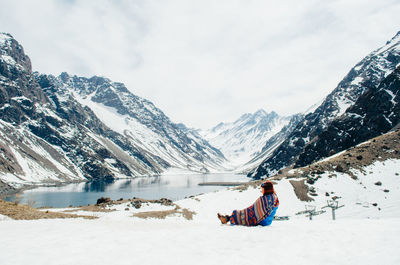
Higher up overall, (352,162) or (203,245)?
(352,162)

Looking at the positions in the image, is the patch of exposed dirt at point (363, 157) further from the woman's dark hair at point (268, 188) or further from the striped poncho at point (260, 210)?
the striped poncho at point (260, 210)

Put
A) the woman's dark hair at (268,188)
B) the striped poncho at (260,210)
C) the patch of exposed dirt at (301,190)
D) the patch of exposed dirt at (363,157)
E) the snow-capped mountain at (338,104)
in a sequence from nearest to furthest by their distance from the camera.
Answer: the striped poncho at (260,210) → the woman's dark hair at (268,188) → the patch of exposed dirt at (301,190) → the patch of exposed dirt at (363,157) → the snow-capped mountain at (338,104)

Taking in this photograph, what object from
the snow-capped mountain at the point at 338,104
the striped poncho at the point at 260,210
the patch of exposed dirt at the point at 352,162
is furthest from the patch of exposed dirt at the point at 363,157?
the snow-capped mountain at the point at 338,104

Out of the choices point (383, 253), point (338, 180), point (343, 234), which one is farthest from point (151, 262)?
point (338, 180)

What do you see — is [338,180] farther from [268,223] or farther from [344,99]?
[344,99]

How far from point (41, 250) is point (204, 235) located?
5783mm

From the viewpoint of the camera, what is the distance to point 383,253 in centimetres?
729

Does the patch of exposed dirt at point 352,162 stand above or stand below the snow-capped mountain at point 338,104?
below

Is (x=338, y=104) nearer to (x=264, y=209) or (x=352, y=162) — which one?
(x=352, y=162)

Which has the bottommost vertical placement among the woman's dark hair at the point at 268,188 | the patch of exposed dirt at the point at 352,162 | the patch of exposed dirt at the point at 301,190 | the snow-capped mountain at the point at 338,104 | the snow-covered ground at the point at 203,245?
the snow-covered ground at the point at 203,245

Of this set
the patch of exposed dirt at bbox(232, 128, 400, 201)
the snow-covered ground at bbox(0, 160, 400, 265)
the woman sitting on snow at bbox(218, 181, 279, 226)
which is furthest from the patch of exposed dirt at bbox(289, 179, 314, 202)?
the snow-covered ground at bbox(0, 160, 400, 265)

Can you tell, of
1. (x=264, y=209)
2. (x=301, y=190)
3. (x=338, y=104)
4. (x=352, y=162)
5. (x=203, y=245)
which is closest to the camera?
(x=203, y=245)

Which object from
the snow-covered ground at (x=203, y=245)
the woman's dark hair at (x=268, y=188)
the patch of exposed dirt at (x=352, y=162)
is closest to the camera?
the snow-covered ground at (x=203, y=245)

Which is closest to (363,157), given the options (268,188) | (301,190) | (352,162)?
(352,162)
